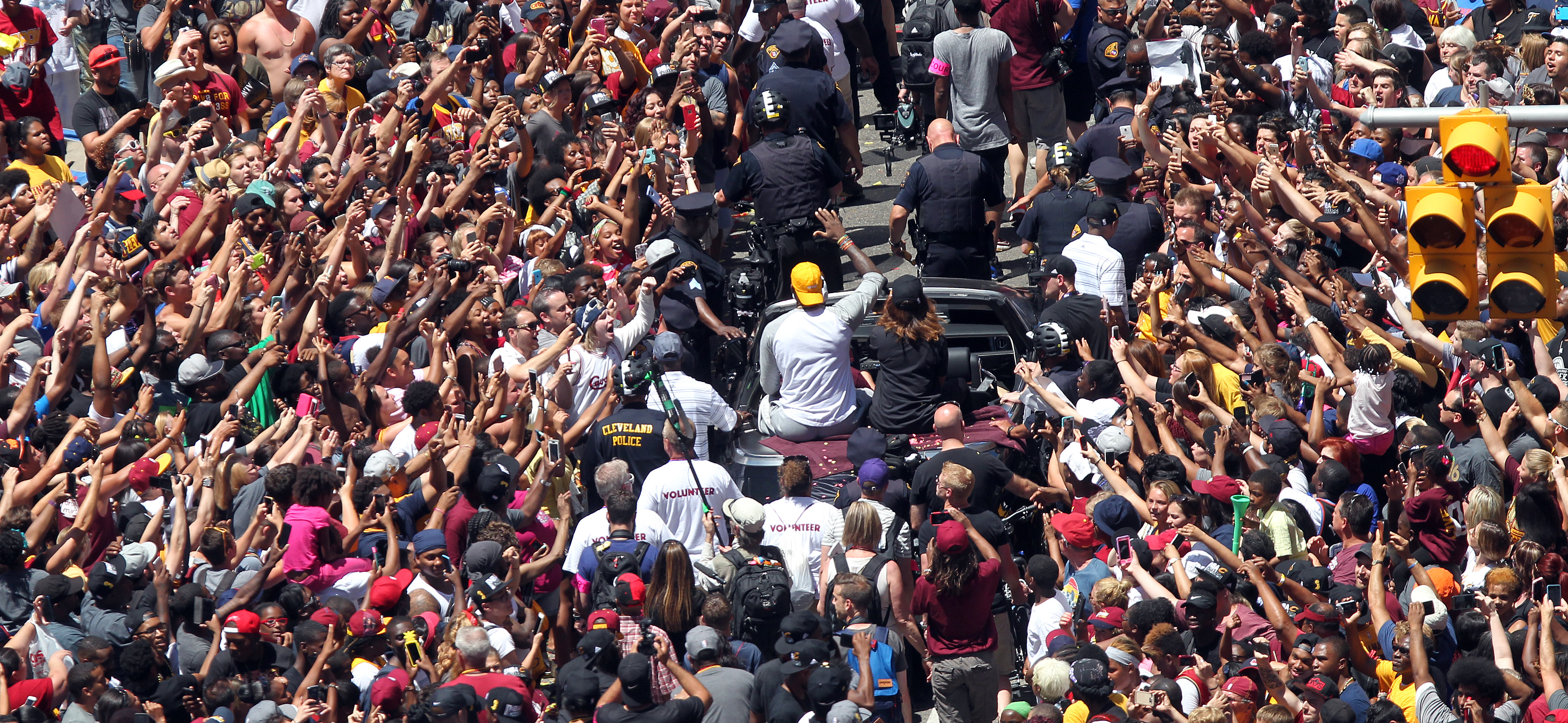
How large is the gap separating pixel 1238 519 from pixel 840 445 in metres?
2.66

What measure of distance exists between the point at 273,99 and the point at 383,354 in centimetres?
501

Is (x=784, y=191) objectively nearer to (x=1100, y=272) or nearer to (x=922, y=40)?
(x=1100, y=272)

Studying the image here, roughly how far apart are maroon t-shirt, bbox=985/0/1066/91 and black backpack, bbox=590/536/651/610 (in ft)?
22.7

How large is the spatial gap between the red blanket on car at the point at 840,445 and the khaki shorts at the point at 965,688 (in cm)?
166

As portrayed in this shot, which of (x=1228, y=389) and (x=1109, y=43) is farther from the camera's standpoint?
(x=1109, y=43)

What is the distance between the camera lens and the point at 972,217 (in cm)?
1420

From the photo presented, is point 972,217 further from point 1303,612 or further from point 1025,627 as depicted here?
point 1303,612

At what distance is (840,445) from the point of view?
39.4ft

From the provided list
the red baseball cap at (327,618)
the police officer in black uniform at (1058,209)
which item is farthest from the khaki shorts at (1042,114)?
the red baseball cap at (327,618)

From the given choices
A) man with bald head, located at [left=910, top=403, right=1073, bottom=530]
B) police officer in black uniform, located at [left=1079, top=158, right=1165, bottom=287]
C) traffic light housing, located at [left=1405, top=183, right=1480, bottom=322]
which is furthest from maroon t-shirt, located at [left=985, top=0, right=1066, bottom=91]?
traffic light housing, located at [left=1405, top=183, right=1480, bottom=322]

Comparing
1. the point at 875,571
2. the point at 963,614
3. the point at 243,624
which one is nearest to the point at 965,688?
the point at 963,614

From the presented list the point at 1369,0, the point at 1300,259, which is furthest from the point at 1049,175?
the point at 1369,0

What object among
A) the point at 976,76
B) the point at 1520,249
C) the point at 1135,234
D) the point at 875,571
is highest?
the point at 1520,249

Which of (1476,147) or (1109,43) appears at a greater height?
(1476,147)
